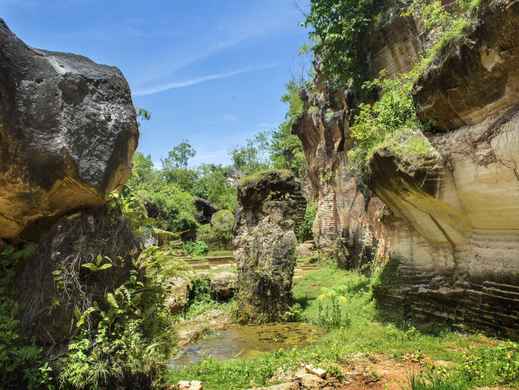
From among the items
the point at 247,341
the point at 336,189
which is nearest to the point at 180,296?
the point at 247,341

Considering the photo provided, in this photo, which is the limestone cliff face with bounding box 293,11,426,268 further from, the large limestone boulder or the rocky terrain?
the large limestone boulder

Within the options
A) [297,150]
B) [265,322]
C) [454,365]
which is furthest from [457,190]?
[297,150]

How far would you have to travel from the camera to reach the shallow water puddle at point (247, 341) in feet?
25.3

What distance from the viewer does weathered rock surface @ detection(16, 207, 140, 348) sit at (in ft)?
13.2

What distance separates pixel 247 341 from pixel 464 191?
533cm

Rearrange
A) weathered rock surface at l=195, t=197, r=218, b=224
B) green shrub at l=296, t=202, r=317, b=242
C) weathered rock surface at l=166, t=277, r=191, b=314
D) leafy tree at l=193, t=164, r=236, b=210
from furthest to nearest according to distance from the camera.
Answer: leafy tree at l=193, t=164, r=236, b=210, weathered rock surface at l=195, t=197, r=218, b=224, green shrub at l=296, t=202, r=317, b=242, weathered rock surface at l=166, t=277, r=191, b=314

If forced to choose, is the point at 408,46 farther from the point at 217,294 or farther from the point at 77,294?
the point at 77,294

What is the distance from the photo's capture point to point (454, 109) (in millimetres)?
6605

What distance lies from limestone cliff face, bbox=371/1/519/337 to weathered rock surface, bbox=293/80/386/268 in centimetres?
439

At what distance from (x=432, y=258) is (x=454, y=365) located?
3024 millimetres

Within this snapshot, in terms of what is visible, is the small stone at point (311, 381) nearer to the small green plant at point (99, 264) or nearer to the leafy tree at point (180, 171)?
the small green plant at point (99, 264)

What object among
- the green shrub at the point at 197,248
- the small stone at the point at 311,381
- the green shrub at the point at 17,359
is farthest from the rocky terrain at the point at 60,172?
the green shrub at the point at 197,248

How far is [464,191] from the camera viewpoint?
6.55 metres

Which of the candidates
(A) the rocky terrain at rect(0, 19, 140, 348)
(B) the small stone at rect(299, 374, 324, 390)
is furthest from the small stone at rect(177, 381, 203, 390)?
(A) the rocky terrain at rect(0, 19, 140, 348)
